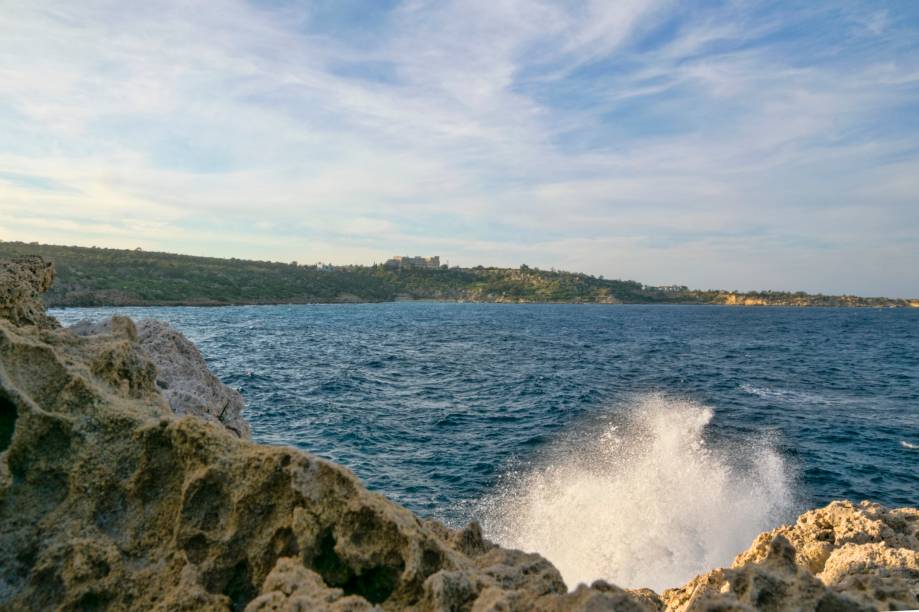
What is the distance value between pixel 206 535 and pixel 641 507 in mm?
12233

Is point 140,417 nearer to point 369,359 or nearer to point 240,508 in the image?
point 240,508

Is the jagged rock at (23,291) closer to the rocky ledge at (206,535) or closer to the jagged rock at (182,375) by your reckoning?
the jagged rock at (182,375)

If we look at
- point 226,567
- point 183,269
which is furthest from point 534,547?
point 183,269

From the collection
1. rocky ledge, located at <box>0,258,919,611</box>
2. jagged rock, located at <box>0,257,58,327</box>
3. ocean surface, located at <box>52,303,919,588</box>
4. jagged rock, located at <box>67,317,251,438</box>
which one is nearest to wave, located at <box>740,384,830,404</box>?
ocean surface, located at <box>52,303,919,588</box>

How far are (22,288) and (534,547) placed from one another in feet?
34.2

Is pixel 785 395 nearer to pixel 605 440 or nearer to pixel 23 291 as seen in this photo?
pixel 605 440

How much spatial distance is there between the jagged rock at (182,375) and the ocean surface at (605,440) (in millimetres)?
5878

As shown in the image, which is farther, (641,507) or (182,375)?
(641,507)

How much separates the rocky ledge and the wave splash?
754 centimetres

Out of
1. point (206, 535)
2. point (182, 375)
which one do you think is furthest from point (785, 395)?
point (206, 535)

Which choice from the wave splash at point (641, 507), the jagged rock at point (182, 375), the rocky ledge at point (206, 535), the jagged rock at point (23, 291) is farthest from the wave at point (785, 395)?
the jagged rock at point (23, 291)

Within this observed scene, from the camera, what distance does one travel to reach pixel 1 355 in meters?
4.91

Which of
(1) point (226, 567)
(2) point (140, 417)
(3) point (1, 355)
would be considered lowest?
(1) point (226, 567)

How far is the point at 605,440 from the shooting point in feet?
64.2
